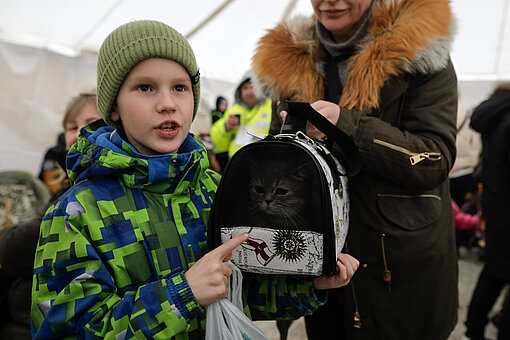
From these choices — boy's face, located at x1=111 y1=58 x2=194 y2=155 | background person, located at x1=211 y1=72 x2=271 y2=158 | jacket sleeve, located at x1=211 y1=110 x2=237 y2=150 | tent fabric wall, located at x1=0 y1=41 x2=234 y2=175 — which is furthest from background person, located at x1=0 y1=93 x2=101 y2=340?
tent fabric wall, located at x1=0 y1=41 x2=234 y2=175

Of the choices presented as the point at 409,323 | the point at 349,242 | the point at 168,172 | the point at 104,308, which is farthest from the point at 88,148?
the point at 409,323

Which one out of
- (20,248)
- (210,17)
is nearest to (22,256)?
(20,248)

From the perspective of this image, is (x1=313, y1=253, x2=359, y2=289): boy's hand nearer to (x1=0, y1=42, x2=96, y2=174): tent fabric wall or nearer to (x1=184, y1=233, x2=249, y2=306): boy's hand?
(x1=184, y1=233, x2=249, y2=306): boy's hand

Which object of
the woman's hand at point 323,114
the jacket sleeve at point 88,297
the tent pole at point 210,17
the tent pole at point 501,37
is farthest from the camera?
the tent pole at point 501,37

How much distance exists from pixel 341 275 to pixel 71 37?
460 cm

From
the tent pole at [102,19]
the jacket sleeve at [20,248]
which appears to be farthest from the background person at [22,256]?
Result: the tent pole at [102,19]

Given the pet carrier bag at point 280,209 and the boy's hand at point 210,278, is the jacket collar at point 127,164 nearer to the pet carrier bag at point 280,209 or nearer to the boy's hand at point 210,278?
the pet carrier bag at point 280,209

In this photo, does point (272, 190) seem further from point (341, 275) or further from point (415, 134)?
point (415, 134)

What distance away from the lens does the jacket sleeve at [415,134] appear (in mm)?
1070

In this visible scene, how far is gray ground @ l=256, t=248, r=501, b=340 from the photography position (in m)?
2.36

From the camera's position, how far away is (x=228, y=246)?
30.2 inches

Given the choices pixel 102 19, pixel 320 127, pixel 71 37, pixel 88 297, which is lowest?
pixel 88 297

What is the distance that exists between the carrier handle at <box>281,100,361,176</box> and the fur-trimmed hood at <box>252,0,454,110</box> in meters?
0.25

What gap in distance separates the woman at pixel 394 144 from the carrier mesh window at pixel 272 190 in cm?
23
